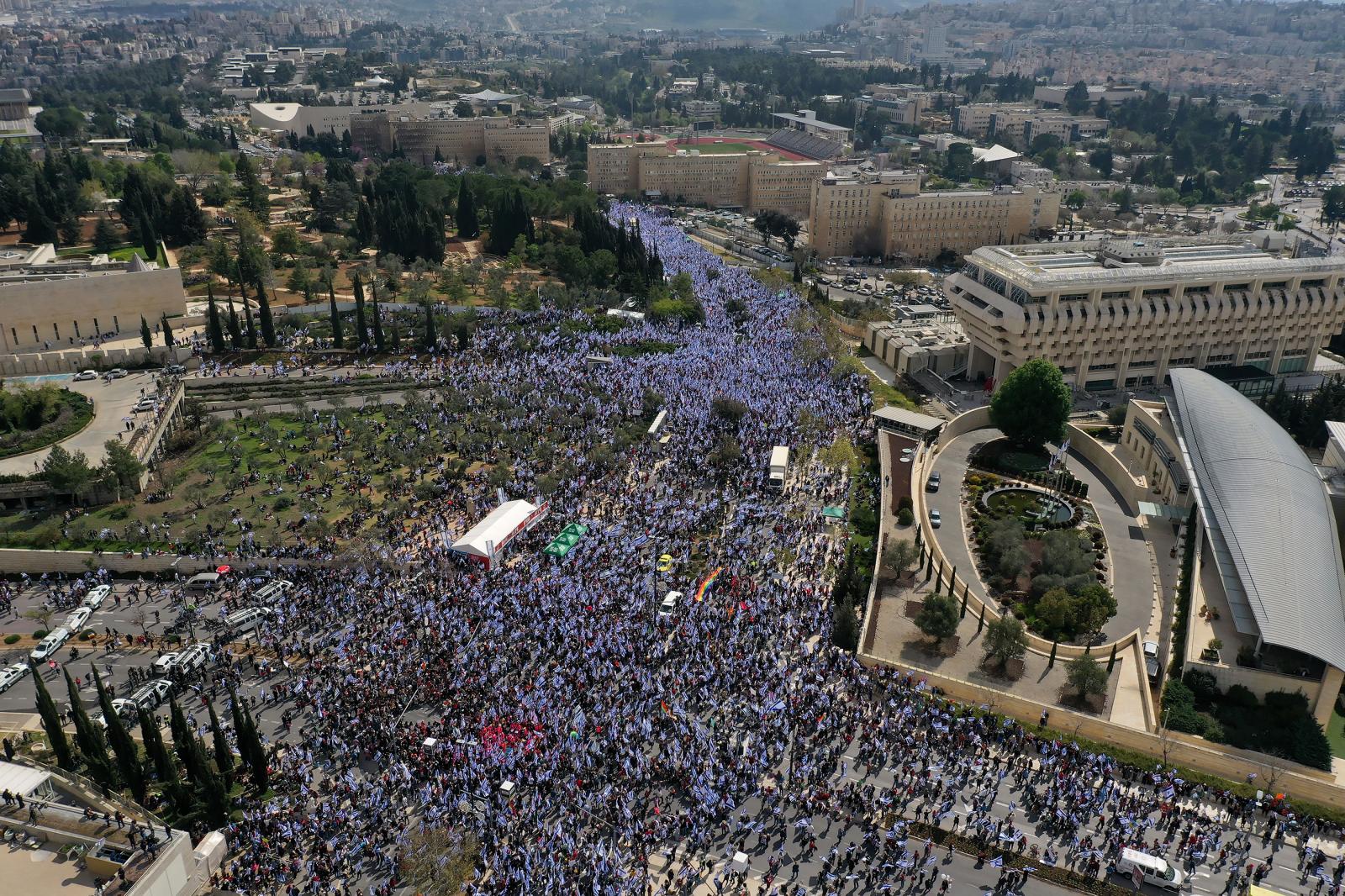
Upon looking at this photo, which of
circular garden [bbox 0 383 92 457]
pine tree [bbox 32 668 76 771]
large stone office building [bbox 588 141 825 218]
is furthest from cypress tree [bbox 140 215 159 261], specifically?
large stone office building [bbox 588 141 825 218]

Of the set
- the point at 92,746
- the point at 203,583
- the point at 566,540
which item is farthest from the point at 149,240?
the point at 92,746

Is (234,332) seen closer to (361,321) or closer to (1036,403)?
(361,321)

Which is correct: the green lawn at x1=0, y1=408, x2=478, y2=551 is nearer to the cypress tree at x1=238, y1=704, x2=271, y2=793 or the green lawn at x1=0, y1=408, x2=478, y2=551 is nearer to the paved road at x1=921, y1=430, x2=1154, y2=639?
the cypress tree at x1=238, y1=704, x2=271, y2=793

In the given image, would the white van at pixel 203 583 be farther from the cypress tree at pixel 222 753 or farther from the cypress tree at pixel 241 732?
the cypress tree at pixel 222 753

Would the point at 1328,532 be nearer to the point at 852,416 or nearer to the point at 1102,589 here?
the point at 1102,589

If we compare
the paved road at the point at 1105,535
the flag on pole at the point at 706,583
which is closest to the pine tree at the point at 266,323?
the flag on pole at the point at 706,583
